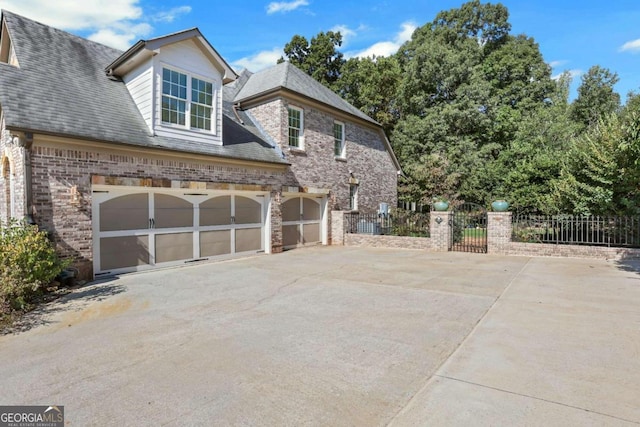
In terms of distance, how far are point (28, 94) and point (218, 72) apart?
16.7 ft

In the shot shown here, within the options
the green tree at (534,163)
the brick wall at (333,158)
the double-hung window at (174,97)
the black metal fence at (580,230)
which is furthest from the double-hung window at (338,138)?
the green tree at (534,163)

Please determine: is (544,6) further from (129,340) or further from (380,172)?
(129,340)

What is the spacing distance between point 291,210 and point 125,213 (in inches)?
260

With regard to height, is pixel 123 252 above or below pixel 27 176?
below

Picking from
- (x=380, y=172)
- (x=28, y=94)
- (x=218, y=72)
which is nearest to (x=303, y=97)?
(x=218, y=72)

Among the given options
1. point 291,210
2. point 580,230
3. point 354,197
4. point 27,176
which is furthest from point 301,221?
point 580,230

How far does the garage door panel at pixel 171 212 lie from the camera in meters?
9.45

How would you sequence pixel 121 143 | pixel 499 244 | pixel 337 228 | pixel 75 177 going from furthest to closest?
pixel 337 228 → pixel 499 244 → pixel 121 143 → pixel 75 177

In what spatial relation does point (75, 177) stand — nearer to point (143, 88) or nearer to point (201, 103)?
point (143, 88)

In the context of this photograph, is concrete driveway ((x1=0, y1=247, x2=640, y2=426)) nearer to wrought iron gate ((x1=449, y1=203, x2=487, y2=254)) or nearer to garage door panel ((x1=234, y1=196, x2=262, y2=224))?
garage door panel ((x1=234, y1=196, x2=262, y2=224))

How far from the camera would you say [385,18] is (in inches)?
762

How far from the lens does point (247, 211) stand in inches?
474

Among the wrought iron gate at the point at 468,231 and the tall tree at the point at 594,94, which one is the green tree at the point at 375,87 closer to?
the wrought iron gate at the point at 468,231

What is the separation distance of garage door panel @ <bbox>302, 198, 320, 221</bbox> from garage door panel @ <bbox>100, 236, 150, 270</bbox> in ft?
22.8
